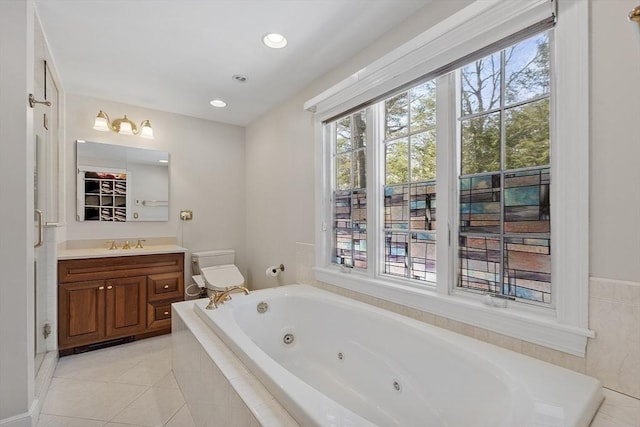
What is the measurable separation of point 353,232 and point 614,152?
61.9 inches

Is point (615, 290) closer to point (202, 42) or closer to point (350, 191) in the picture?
point (350, 191)

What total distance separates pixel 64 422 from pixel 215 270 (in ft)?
5.31

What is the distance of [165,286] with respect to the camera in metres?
2.92

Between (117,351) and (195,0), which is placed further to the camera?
(117,351)

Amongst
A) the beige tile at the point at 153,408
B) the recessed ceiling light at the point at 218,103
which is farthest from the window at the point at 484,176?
the recessed ceiling light at the point at 218,103

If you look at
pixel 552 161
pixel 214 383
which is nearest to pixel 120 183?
pixel 214 383

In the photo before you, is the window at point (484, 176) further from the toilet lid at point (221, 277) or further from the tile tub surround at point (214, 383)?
the toilet lid at point (221, 277)

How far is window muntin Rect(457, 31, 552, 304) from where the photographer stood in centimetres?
132

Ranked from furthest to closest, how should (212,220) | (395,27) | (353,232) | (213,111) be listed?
(212,220) → (213,111) → (353,232) → (395,27)

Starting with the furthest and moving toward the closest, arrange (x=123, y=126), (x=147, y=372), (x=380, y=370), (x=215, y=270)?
1. (x=215, y=270)
2. (x=123, y=126)
3. (x=147, y=372)
4. (x=380, y=370)

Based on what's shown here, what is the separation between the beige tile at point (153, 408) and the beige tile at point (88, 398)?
58 mm

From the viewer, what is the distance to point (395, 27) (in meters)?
1.86

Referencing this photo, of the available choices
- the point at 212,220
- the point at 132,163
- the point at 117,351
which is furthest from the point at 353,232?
the point at 132,163

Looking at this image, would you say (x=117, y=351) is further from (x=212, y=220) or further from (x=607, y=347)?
(x=607, y=347)
